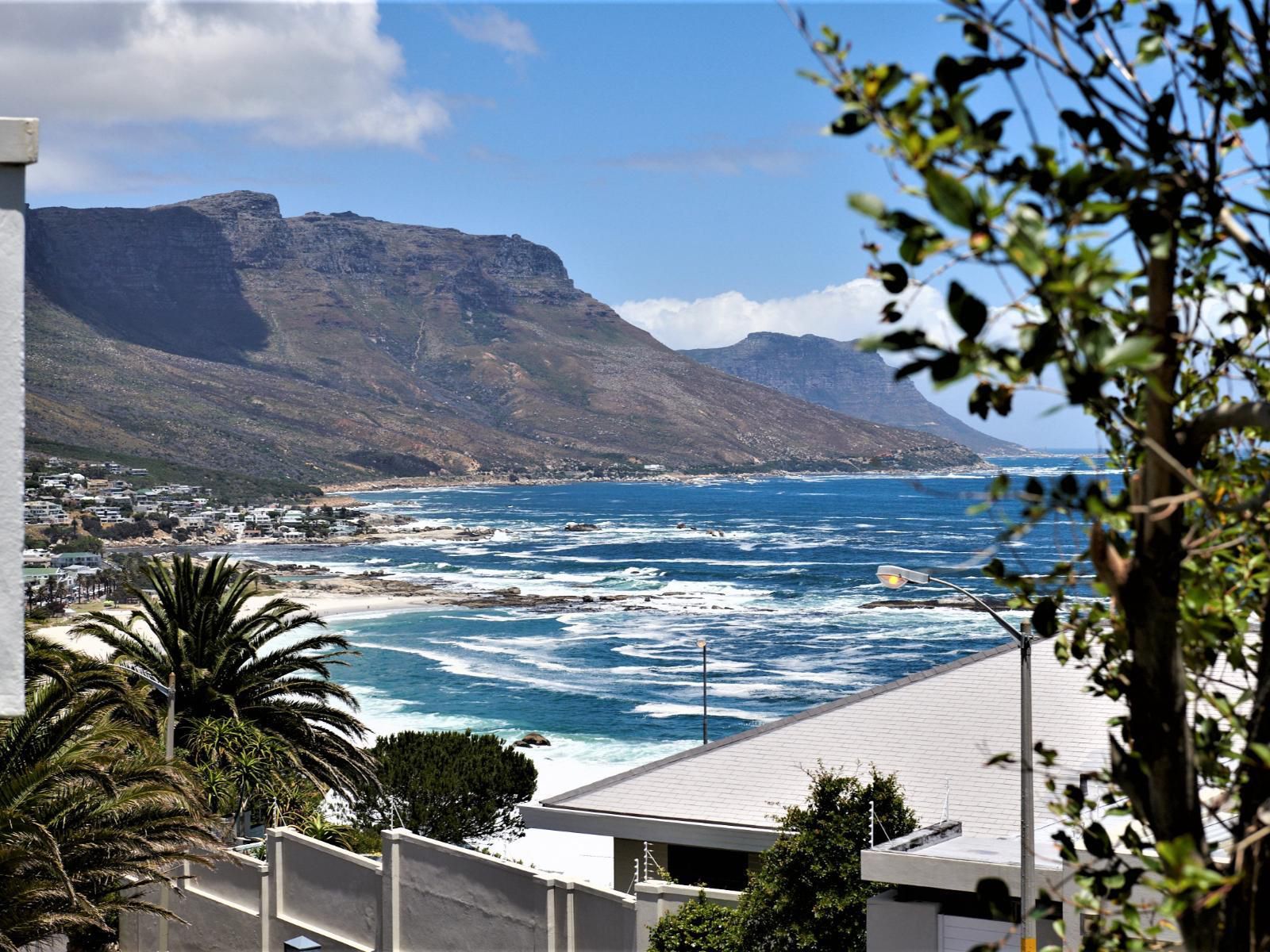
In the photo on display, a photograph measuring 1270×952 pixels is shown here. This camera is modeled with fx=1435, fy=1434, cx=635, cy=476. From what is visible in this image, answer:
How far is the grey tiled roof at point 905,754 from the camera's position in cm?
1844

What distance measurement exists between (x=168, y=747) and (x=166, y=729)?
104 centimetres

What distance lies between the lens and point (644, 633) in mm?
91750

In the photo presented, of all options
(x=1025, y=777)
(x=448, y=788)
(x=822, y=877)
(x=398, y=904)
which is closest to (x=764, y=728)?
(x=398, y=904)

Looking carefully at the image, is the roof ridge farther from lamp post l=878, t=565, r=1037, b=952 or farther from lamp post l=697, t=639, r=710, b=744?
lamp post l=697, t=639, r=710, b=744

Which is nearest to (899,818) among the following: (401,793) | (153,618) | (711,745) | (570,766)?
(711,745)

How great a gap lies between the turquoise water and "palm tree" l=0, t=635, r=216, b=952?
54.5ft

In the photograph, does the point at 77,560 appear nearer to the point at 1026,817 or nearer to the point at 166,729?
the point at 166,729


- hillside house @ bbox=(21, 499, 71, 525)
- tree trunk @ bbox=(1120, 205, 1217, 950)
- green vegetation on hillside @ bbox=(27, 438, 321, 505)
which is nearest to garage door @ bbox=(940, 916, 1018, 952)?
tree trunk @ bbox=(1120, 205, 1217, 950)

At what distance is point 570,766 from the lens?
55.5m

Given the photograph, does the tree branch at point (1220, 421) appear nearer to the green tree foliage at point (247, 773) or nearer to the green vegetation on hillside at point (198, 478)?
the green tree foliage at point (247, 773)

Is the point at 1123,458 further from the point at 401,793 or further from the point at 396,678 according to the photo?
the point at 396,678

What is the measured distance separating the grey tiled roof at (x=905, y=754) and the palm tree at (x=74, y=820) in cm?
504

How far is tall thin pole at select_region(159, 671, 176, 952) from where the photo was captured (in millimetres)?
23152

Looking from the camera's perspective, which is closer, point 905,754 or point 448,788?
point 905,754
